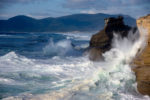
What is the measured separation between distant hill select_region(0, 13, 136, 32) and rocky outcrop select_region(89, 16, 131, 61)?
99.3m

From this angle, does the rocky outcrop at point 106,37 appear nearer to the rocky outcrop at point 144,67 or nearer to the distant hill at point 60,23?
the rocky outcrop at point 144,67

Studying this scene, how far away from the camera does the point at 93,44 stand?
18.5 metres

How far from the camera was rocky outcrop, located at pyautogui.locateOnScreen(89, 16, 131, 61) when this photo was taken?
16462 mm

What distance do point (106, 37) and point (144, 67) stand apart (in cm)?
960

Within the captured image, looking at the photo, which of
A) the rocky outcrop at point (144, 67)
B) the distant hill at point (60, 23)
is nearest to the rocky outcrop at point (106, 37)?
the rocky outcrop at point (144, 67)

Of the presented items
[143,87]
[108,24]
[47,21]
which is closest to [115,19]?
[108,24]

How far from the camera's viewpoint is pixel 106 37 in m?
17.5

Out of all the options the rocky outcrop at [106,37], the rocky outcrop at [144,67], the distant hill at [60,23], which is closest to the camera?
the rocky outcrop at [144,67]

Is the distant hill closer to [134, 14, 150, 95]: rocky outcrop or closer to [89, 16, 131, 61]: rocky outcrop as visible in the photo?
[89, 16, 131, 61]: rocky outcrop

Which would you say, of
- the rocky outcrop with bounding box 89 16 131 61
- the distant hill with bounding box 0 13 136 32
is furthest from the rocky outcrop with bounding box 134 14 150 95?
the distant hill with bounding box 0 13 136 32

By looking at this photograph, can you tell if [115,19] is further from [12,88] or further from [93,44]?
[12,88]

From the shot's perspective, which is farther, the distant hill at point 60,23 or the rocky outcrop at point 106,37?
the distant hill at point 60,23

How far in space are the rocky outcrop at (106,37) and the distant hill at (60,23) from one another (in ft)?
326

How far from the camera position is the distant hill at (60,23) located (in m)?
122
